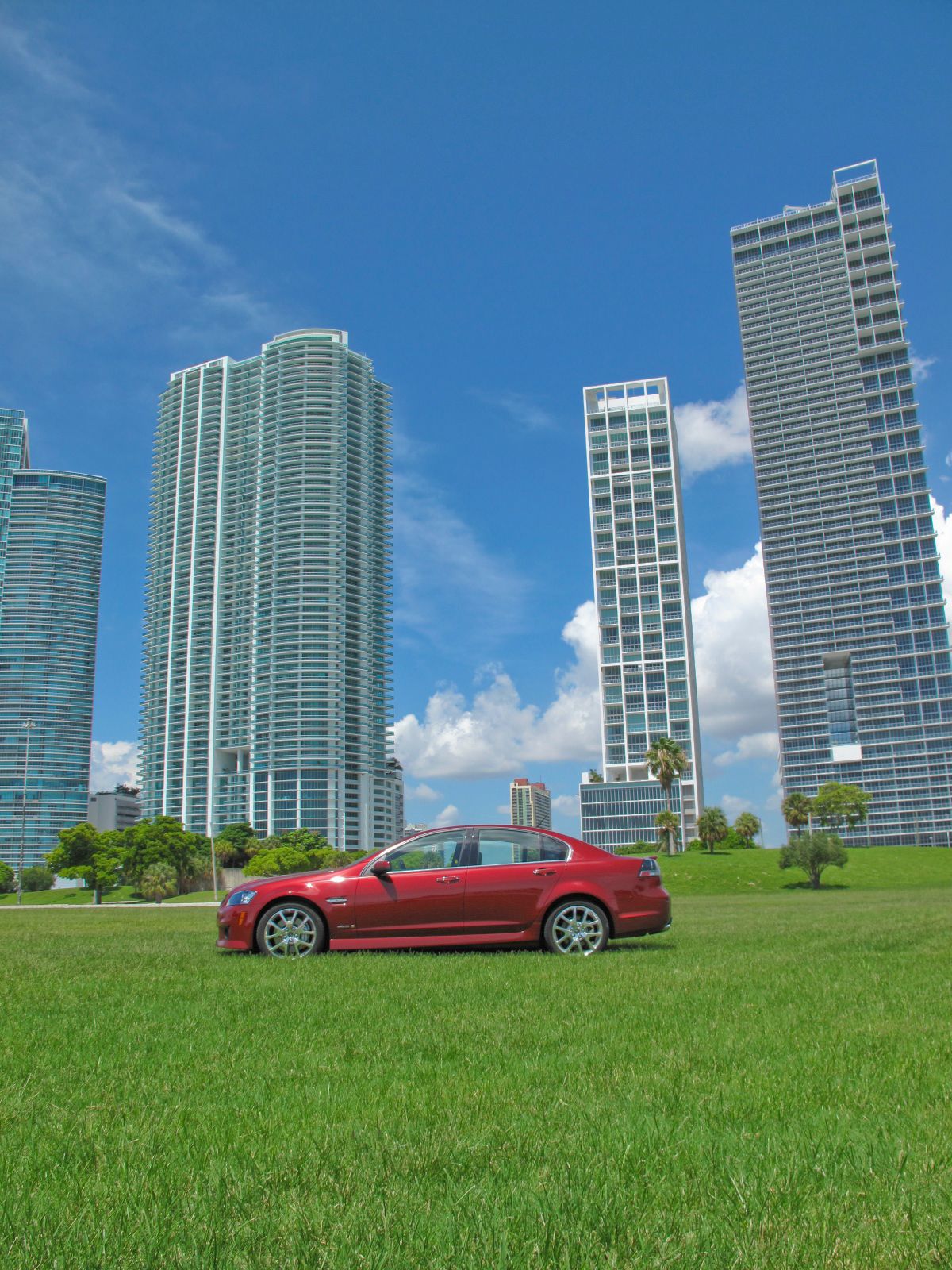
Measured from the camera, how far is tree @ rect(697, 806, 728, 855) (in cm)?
12300

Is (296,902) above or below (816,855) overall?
above

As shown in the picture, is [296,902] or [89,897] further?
[89,897]

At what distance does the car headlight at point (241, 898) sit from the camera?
1119cm

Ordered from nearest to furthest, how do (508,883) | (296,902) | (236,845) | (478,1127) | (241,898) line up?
1. (478,1127)
2. (508,883)
3. (296,902)
4. (241,898)
5. (236,845)

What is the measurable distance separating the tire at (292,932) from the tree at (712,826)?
386 ft

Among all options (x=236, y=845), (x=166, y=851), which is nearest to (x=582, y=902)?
(x=166, y=851)

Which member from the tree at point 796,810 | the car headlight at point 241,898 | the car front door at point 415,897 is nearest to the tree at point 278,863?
the tree at point 796,810

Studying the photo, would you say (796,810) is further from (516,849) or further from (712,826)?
(516,849)

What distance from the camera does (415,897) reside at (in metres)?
10.8

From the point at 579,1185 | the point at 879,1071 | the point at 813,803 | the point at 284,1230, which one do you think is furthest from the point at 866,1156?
the point at 813,803

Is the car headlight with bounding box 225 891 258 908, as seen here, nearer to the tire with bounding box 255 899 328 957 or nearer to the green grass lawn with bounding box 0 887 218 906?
the tire with bounding box 255 899 328 957

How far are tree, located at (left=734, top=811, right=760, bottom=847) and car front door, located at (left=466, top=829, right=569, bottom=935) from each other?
446 feet

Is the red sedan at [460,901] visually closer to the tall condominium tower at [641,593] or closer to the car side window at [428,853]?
the car side window at [428,853]

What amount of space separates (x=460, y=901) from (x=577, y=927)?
138 cm
